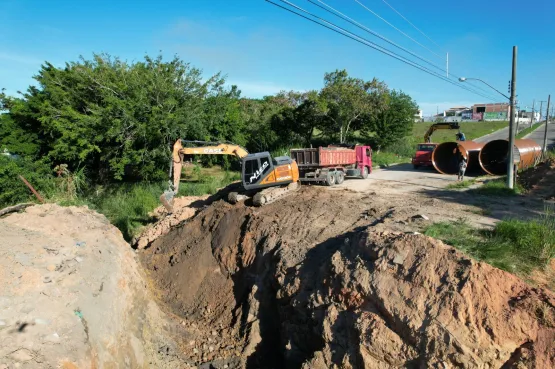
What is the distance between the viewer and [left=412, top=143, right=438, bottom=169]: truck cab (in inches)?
1055

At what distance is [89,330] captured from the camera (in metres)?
7.17

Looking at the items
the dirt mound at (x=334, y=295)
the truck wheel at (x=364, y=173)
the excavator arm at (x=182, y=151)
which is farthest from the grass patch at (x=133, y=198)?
the truck wheel at (x=364, y=173)

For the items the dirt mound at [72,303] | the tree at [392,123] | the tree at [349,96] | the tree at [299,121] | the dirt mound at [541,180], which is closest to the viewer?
the dirt mound at [72,303]

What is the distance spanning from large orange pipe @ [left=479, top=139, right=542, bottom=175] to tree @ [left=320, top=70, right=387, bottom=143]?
31.8 feet

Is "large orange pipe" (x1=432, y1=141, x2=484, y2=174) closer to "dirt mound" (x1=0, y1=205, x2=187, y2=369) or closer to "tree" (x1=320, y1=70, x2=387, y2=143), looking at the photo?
"tree" (x1=320, y1=70, x2=387, y2=143)

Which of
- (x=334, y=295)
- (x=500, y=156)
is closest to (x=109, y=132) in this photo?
(x=334, y=295)

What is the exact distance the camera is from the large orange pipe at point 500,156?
2250 centimetres

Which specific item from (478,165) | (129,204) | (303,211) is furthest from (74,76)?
(478,165)

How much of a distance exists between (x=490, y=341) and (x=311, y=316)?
3.61m

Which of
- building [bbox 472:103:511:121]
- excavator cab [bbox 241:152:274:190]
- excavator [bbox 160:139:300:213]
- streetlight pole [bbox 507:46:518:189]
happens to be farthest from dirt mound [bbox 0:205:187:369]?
building [bbox 472:103:511:121]

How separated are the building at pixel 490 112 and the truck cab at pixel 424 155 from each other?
8589cm

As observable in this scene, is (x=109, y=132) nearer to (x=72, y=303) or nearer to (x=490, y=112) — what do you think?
(x=72, y=303)

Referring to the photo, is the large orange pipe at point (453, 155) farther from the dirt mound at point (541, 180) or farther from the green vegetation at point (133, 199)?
the green vegetation at point (133, 199)

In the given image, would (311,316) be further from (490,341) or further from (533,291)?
(533,291)
